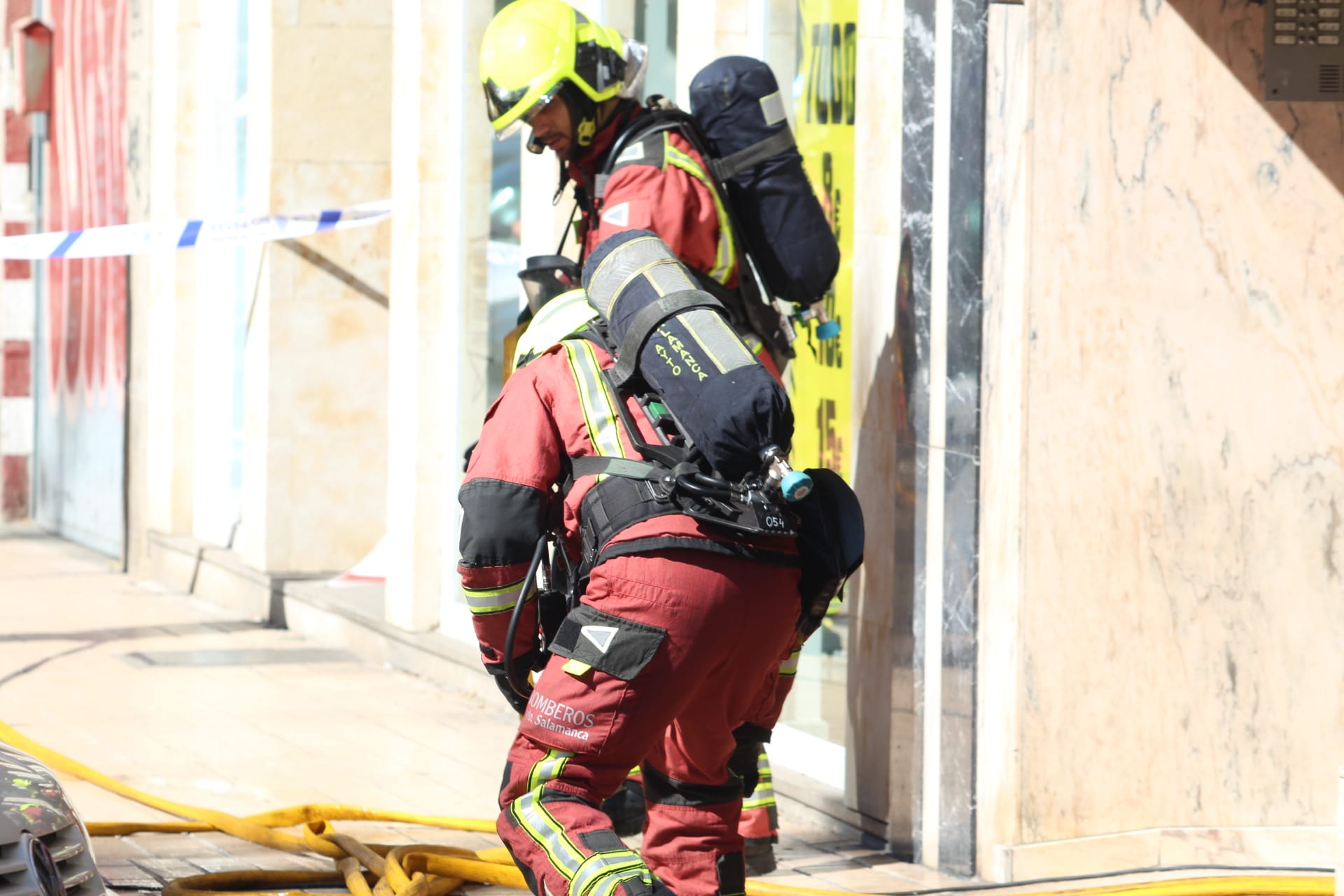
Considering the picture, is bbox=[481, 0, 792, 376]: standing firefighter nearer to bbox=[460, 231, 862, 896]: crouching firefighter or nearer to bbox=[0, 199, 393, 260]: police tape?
bbox=[460, 231, 862, 896]: crouching firefighter

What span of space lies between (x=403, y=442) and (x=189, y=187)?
3.62m

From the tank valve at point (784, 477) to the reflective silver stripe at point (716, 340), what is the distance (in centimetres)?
18

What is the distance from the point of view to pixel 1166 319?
16.9 ft

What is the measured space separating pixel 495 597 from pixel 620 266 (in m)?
0.72

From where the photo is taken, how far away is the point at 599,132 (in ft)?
15.8

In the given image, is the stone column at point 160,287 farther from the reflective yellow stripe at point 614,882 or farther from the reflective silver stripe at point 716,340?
the reflective yellow stripe at point 614,882

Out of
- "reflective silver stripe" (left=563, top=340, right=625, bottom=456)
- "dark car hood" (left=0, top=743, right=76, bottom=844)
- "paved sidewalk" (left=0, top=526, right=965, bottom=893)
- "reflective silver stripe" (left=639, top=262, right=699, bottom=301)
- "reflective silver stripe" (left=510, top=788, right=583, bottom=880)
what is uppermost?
"reflective silver stripe" (left=639, top=262, right=699, bottom=301)

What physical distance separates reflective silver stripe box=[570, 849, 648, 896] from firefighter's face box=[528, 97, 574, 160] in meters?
1.79

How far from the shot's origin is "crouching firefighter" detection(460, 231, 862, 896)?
3.83 meters

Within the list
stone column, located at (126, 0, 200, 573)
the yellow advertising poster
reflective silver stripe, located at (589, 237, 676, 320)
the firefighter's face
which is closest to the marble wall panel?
the yellow advertising poster

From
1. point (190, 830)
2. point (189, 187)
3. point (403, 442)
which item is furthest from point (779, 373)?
point (189, 187)

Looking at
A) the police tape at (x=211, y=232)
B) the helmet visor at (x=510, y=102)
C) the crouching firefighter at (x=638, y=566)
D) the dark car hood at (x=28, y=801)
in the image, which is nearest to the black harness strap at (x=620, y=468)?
the crouching firefighter at (x=638, y=566)

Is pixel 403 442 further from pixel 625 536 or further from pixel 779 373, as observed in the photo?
pixel 625 536

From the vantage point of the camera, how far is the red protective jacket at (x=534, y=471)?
3.98 m
